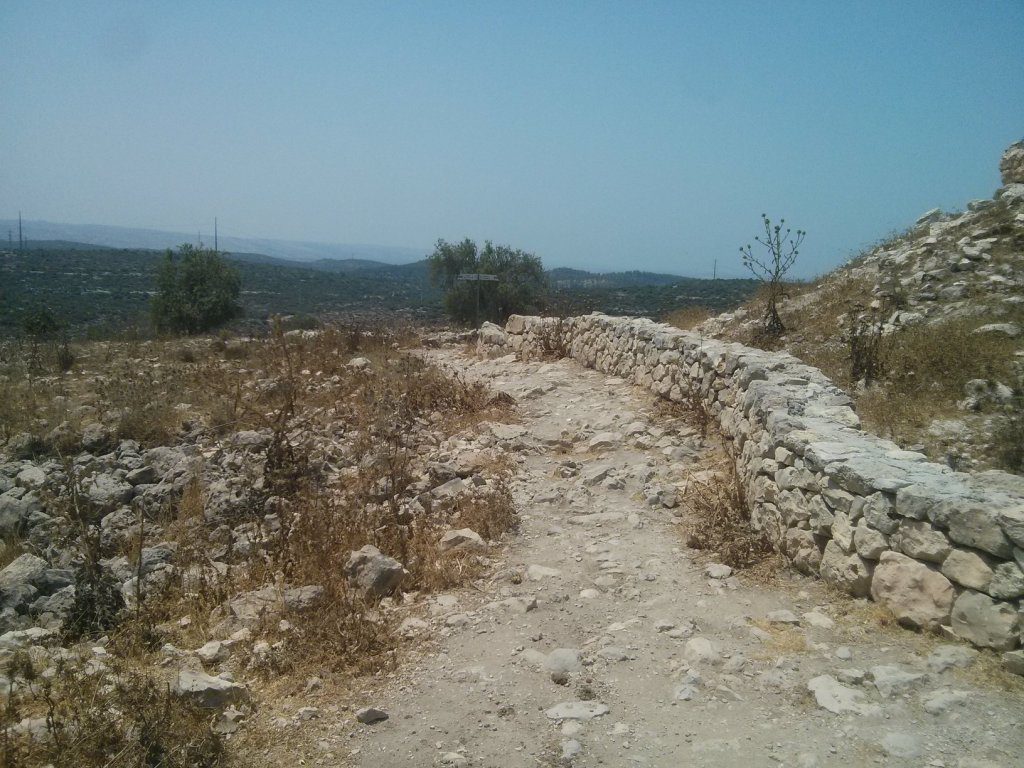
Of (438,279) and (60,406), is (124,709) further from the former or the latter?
(438,279)

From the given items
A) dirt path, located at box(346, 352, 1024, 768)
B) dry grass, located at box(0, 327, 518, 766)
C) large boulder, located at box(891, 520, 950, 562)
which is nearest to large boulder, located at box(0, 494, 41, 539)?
dry grass, located at box(0, 327, 518, 766)

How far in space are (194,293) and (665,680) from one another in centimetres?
2271

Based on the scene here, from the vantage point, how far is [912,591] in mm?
3477

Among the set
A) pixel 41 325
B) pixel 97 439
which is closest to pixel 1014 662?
pixel 97 439

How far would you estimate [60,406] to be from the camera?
912cm

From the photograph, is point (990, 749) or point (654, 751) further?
point (654, 751)

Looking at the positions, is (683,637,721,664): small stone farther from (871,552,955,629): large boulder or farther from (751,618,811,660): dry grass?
(871,552,955,629): large boulder

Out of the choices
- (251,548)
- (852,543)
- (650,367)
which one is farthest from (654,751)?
(650,367)

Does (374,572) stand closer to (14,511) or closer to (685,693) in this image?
(685,693)

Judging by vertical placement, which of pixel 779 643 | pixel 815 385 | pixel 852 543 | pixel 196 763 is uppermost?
pixel 815 385

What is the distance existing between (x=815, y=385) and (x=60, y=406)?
9.01 meters

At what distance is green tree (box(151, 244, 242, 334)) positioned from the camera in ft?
73.4

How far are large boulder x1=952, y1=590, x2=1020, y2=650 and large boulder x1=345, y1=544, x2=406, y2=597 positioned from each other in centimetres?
312

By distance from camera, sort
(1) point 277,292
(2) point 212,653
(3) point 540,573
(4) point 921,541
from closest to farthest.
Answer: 1. (4) point 921,541
2. (2) point 212,653
3. (3) point 540,573
4. (1) point 277,292
